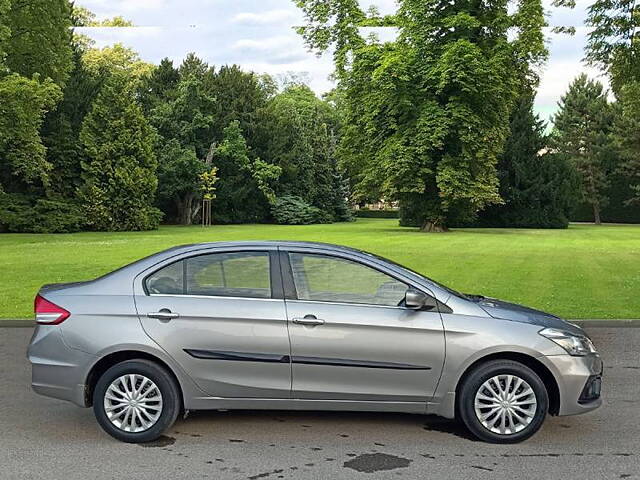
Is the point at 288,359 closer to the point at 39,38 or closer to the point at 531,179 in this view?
the point at 39,38

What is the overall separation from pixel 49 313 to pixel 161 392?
1.10 m

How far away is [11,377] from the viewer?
24.0ft

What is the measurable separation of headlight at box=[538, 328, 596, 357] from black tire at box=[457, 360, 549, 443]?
0.31 meters

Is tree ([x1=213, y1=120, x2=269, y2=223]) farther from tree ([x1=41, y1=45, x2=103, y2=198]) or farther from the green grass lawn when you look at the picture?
the green grass lawn

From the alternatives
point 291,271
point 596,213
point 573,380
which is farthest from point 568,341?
point 596,213

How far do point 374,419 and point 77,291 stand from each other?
270 centimetres

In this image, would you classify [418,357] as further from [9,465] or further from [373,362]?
[9,465]

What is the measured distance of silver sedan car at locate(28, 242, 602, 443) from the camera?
5145 mm

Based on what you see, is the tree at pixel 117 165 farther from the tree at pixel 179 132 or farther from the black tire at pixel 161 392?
the black tire at pixel 161 392

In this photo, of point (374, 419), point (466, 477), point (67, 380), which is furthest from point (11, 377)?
point (466, 477)

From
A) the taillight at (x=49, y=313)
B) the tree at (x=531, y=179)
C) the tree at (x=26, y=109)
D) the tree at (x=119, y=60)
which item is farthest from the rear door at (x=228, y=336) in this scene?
the tree at (x=119, y=60)

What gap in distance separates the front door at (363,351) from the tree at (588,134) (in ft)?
195

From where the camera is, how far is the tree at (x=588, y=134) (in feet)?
205

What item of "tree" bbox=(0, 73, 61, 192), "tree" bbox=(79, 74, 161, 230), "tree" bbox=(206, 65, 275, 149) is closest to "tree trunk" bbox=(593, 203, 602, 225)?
"tree" bbox=(206, 65, 275, 149)
